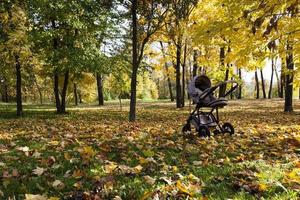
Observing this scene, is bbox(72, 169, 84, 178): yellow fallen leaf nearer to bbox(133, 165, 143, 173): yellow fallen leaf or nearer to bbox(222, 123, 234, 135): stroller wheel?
bbox(133, 165, 143, 173): yellow fallen leaf

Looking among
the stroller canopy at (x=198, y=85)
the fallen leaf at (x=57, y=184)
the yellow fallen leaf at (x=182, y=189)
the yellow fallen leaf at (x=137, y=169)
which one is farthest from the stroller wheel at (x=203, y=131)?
the fallen leaf at (x=57, y=184)

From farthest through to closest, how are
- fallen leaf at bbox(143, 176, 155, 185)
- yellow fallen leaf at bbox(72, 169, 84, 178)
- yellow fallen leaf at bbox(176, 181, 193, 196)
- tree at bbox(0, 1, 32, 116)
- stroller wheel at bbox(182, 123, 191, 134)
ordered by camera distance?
1. tree at bbox(0, 1, 32, 116)
2. stroller wheel at bbox(182, 123, 191, 134)
3. yellow fallen leaf at bbox(72, 169, 84, 178)
4. fallen leaf at bbox(143, 176, 155, 185)
5. yellow fallen leaf at bbox(176, 181, 193, 196)

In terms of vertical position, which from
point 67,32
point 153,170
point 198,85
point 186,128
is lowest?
point 153,170

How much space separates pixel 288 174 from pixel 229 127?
4.78 m

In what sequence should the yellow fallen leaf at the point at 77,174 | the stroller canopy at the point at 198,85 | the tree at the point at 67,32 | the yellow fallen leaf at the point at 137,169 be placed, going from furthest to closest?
the tree at the point at 67,32
the stroller canopy at the point at 198,85
the yellow fallen leaf at the point at 137,169
the yellow fallen leaf at the point at 77,174

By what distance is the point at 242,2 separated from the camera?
8.30 m

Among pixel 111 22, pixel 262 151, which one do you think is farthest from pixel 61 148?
pixel 111 22

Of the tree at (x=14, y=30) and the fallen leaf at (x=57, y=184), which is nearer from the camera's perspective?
the fallen leaf at (x=57, y=184)

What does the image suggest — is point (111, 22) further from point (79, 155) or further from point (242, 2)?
point (79, 155)

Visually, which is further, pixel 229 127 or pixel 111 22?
pixel 111 22

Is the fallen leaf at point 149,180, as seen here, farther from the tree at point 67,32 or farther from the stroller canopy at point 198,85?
the tree at point 67,32

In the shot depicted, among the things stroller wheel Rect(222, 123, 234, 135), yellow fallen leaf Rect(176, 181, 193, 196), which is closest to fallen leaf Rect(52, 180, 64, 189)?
yellow fallen leaf Rect(176, 181, 193, 196)

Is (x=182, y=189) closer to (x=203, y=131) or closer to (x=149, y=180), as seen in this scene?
(x=149, y=180)

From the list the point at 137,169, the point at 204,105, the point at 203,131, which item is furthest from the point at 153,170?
the point at 204,105
